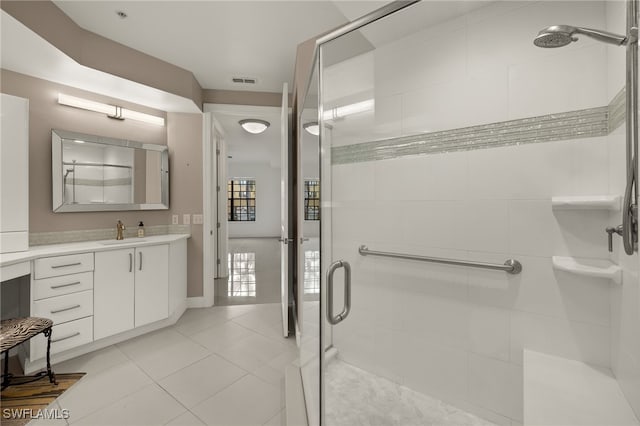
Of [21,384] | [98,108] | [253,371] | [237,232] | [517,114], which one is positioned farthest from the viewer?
[237,232]

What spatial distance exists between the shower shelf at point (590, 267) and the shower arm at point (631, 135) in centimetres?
19

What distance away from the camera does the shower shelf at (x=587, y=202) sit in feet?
2.78

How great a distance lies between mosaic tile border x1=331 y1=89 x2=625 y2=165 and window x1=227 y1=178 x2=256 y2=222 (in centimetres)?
915

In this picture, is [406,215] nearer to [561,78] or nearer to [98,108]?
[561,78]

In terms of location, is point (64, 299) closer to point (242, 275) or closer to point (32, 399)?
point (32, 399)

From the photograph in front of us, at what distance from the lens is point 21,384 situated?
1.90m

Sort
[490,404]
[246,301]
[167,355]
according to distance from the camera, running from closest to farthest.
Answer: [490,404]
[167,355]
[246,301]

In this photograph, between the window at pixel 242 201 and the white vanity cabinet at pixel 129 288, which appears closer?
the white vanity cabinet at pixel 129 288

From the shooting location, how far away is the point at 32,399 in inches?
69.1

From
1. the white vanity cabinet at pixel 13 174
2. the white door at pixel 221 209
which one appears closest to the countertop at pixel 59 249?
the white vanity cabinet at pixel 13 174

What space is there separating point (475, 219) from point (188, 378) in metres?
2.11

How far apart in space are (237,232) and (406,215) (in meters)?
9.46

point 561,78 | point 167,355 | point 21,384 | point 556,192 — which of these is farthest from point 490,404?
point 21,384

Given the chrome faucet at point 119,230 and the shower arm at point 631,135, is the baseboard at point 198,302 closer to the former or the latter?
the chrome faucet at point 119,230
